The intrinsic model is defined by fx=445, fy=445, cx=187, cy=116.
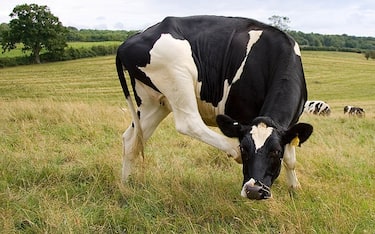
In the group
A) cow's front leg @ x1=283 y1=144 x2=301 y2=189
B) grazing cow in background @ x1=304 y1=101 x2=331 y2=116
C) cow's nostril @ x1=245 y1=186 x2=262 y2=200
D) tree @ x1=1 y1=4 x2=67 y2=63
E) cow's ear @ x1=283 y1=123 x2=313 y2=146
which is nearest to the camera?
cow's nostril @ x1=245 y1=186 x2=262 y2=200

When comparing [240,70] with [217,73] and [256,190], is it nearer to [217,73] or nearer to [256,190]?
[217,73]

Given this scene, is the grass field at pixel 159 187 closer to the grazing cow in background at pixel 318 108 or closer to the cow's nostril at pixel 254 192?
the cow's nostril at pixel 254 192

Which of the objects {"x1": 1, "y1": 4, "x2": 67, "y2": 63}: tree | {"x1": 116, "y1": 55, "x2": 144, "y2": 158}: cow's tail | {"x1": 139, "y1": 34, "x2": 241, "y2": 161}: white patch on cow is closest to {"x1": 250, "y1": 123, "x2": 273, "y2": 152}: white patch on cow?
{"x1": 139, "y1": 34, "x2": 241, "y2": 161}: white patch on cow

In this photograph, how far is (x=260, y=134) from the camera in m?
3.72

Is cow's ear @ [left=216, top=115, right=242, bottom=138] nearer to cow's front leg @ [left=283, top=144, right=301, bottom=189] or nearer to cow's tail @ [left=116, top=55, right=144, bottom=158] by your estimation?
cow's front leg @ [left=283, top=144, right=301, bottom=189]

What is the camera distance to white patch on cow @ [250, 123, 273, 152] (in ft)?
12.2

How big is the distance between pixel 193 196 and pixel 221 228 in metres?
0.71

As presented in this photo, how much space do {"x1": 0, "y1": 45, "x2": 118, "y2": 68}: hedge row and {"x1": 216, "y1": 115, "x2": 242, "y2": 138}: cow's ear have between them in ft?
166

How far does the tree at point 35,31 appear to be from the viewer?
55.3 metres

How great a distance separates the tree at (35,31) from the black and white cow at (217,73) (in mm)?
52812

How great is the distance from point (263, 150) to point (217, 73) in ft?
4.72

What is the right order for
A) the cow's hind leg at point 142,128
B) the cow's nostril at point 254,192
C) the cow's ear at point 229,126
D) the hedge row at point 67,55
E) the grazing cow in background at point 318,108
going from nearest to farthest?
the cow's nostril at point 254,192 < the cow's ear at point 229,126 < the cow's hind leg at point 142,128 < the grazing cow in background at point 318,108 < the hedge row at point 67,55

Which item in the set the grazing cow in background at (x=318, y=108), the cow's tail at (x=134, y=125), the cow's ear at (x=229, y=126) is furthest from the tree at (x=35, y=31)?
the cow's ear at (x=229, y=126)

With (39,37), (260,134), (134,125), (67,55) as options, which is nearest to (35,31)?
(39,37)
